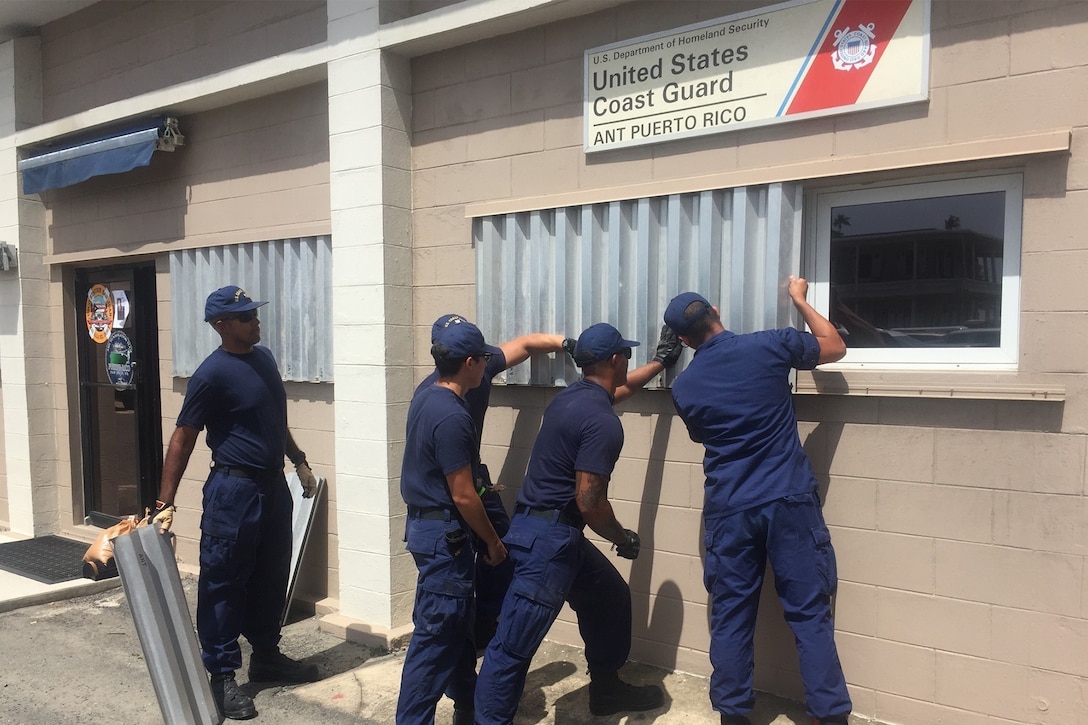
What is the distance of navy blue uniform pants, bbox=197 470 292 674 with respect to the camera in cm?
399

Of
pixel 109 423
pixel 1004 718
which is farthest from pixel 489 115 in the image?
pixel 109 423

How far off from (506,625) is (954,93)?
2917 mm

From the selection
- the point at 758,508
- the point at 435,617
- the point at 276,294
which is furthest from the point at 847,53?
the point at 276,294

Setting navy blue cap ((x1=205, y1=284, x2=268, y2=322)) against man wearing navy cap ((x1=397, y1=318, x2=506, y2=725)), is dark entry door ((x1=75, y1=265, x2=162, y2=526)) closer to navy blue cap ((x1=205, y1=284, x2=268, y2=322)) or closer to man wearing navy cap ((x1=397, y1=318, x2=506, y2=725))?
navy blue cap ((x1=205, y1=284, x2=268, y2=322))

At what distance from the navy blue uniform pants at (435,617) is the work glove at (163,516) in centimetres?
119

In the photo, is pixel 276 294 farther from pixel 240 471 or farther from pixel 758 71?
pixel 758 71

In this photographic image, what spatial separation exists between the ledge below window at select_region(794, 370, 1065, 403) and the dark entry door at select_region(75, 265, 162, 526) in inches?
217

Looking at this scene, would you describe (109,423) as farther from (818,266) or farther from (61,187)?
(818,266)

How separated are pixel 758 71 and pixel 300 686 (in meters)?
3.92

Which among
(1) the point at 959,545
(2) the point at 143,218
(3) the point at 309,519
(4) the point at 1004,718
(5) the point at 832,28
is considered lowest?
(4) the point at 1004,718

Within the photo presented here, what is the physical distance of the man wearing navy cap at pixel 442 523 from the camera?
3.38m

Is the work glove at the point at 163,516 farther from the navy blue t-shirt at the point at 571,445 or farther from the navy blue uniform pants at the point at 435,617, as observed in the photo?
the navy blue t-shirt at the point at 571,445

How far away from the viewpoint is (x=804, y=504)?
335 centimetres

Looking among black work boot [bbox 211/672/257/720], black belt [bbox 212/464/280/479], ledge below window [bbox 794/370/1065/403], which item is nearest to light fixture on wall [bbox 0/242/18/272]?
black belt [bbox 212/464/280/479]
